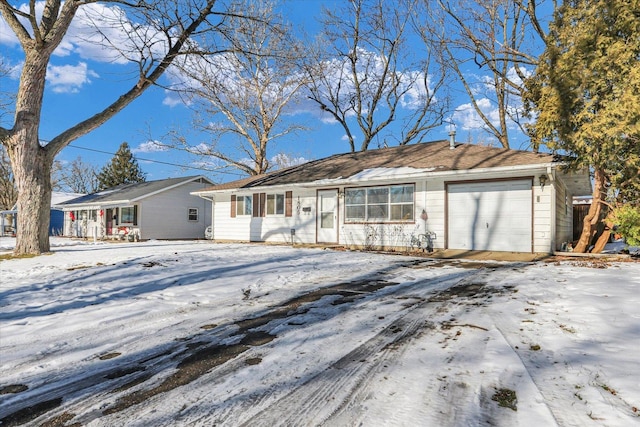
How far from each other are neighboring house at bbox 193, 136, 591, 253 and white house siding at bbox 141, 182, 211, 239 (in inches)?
261

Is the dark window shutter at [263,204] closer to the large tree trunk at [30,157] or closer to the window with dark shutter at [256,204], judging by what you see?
the window with dark shutter at [256,204]

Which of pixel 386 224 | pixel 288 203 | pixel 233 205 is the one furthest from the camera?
pixel 233 205

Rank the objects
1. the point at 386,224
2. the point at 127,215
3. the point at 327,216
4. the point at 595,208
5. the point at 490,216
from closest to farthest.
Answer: the point at 595,208, the point at 490,216, the point at 386,224, the point at 327,216, the point at 127,215

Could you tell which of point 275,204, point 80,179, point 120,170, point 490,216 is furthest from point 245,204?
point 80,179

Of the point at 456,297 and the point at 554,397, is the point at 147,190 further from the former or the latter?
the point at 554,397

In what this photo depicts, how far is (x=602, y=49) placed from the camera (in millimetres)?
8742

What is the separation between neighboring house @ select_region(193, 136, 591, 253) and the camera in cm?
1017

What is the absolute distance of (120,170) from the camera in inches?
1679

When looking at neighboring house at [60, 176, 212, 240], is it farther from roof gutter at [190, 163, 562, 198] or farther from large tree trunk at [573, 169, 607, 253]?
large tree trunk at [573, 169, 607, 253]

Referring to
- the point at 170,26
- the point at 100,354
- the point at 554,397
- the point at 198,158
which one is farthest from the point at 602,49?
the point at 198,158

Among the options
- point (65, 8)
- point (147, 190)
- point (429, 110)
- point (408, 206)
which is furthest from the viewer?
point (429, 110)

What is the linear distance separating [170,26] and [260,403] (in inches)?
401

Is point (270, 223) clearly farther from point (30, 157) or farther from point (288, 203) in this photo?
point (30, 157)

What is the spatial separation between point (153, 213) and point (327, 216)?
42.0 feet
